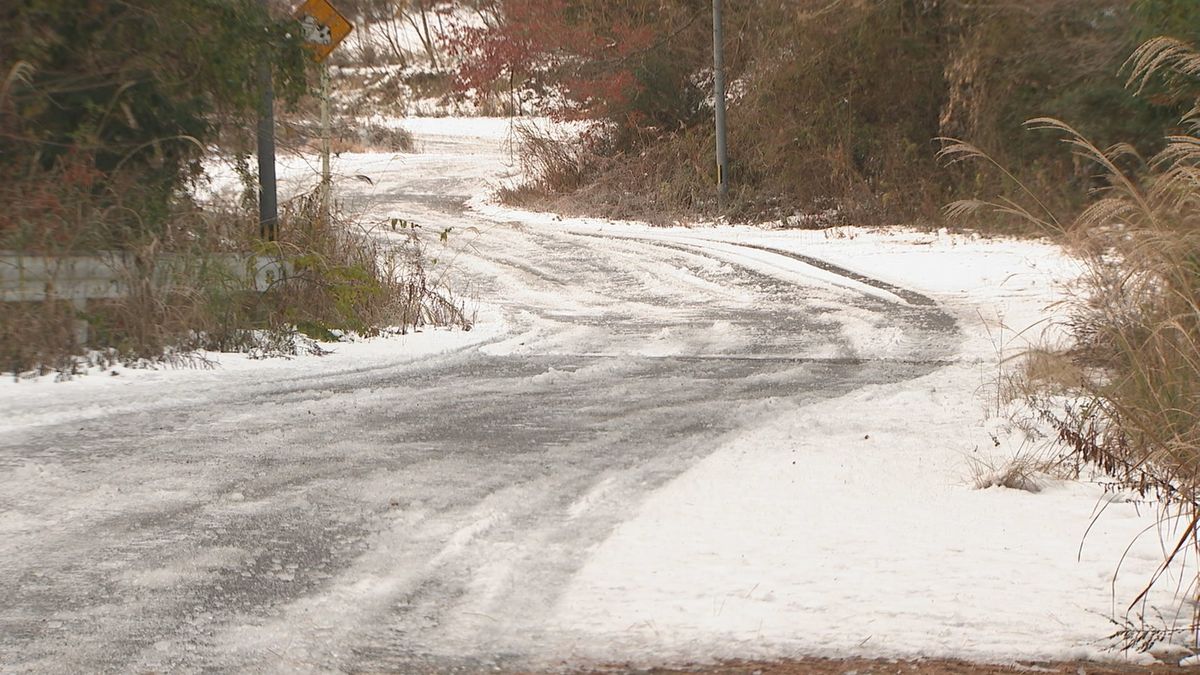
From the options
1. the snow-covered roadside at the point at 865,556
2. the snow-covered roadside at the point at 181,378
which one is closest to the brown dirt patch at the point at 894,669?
the snow-covered roadside at the point at 865,556

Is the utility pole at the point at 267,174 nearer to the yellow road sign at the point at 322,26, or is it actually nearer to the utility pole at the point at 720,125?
the yellow road sign at the point at 322,26

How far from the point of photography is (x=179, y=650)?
16.3 ft

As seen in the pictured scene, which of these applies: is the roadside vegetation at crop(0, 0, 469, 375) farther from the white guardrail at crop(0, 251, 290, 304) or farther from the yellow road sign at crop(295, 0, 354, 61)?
the yellow road sign at crop(295, 0, 354, 61)

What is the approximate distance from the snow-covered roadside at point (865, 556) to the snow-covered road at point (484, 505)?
0.8 inches

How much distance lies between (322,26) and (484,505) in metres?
8.46

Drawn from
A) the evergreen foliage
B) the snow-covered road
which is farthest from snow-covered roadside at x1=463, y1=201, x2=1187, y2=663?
the evergreen foliage

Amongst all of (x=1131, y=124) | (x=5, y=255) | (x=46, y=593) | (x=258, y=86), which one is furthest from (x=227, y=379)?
(x=1131, y=124)

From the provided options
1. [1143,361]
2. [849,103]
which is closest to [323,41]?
[1143,361]

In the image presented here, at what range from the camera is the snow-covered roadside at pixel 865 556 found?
16.5 ft

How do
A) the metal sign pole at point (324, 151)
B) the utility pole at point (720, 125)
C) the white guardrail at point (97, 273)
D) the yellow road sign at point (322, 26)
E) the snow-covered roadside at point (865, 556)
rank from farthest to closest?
the utility pole at point (720, 125)
the metal sign pole at point (324, 151)
the yellow road sign at point (322, 26)
the white guardrail at point (97, 273)
the snow-covered roadside at point (865, 556)

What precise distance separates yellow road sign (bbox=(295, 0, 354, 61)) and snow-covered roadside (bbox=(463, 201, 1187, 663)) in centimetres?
612

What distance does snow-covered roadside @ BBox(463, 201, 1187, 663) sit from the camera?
5.04 metres

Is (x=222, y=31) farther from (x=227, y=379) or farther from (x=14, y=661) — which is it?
(x=14, y=661)

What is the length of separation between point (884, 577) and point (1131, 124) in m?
16.5
